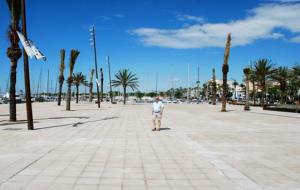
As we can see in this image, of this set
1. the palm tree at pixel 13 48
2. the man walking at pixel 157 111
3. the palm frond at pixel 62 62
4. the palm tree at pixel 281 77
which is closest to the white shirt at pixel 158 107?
the man walking at pixel 157 111

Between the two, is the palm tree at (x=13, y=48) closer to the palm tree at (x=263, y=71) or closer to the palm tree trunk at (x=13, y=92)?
the palm tree trunk at (x=13, y=92)

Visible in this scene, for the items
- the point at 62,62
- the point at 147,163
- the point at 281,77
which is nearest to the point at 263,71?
the point at 281,77

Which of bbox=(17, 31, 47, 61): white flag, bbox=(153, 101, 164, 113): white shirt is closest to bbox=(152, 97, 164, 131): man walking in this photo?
bbox=(153, 101, 164, 113): white shirt

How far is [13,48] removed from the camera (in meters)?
21.9

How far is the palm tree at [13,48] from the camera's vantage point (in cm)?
2148

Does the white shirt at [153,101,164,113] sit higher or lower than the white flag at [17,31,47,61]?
lower

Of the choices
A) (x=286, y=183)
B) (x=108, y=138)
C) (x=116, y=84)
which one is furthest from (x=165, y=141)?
(x=116, y=84)

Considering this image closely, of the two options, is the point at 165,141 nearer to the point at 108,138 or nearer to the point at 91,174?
the point at 108,138

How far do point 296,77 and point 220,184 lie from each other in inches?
2221

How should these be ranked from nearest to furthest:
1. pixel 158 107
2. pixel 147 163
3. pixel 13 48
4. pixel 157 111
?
pixel 147 163
pixel 157 111
pixel 158 107
pixel 13 48

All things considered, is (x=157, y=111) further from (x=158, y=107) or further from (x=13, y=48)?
(x=13, y=48)

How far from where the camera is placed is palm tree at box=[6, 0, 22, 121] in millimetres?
21484

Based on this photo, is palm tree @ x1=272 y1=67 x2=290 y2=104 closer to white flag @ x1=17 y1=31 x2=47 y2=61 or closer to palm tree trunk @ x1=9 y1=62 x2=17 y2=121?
palm tree trunk @ x1=9 y1=62 x2=17 y2=121

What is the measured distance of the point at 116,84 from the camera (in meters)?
71.2
